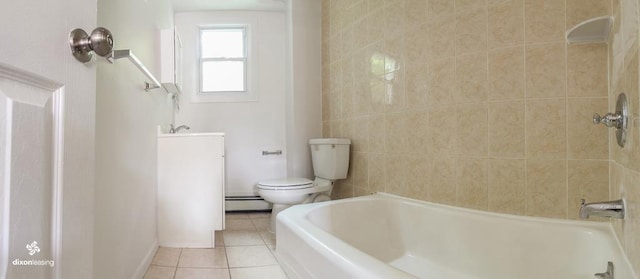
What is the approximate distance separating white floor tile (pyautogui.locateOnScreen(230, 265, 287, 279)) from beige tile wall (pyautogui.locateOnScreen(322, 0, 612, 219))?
0.79m

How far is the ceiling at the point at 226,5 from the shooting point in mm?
2857

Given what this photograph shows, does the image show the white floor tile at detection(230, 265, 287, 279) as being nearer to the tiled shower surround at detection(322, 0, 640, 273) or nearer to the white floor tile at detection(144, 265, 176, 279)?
the white floor tile at detection(144, 265, 176, 279)

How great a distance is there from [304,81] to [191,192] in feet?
4.46

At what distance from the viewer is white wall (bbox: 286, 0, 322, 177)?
8.70 feet

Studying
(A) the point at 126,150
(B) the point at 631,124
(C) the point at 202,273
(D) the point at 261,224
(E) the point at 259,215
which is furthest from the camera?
(E) the point at 259,215

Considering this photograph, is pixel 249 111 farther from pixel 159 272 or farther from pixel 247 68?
pixel 159 272

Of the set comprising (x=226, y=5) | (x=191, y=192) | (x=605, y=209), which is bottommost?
(x=191, y=192)

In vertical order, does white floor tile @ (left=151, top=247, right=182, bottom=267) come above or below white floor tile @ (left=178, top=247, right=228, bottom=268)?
above

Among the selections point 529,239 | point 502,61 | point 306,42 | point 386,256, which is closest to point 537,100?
point 502,61

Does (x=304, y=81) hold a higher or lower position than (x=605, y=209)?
higher

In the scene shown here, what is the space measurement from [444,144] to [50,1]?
4.84 feet

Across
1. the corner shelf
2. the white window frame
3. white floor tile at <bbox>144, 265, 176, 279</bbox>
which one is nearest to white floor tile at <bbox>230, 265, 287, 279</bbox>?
white floor tile at <bbox>144, 265, 176, 279</bbox>

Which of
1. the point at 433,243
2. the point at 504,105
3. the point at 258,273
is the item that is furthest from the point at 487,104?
the point at 258,273

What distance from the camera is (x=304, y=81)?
105 inches
